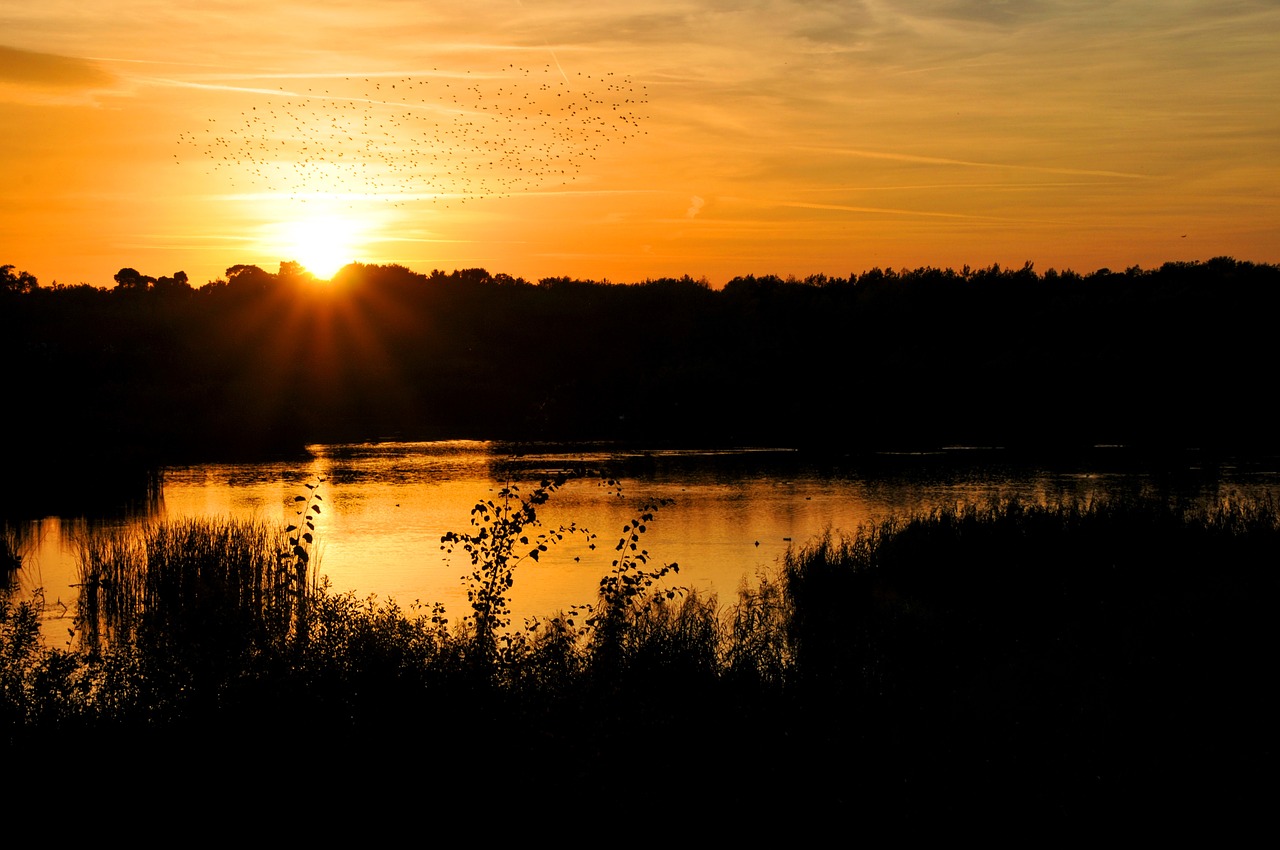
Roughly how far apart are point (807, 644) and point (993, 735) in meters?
5.39

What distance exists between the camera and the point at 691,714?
11.5 metres

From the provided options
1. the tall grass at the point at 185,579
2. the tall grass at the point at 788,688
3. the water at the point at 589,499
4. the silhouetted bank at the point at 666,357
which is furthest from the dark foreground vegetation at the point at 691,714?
the silhouetted bank at the point at 666,357

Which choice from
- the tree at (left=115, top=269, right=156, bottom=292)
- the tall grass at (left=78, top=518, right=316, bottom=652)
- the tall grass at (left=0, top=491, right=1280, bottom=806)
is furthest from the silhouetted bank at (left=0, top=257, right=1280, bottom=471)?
the tall grass at (left=0, top=491, right=1280, bottom=806)

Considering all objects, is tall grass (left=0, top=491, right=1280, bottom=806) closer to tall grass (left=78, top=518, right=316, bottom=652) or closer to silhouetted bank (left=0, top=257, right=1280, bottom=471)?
tall grass (left=78, top=518, right=316, bottom=652)

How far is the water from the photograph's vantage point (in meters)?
25.2

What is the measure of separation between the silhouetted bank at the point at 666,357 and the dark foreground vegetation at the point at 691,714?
4698 centimetres

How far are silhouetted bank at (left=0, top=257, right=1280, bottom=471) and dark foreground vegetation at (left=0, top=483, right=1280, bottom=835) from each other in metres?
47.0

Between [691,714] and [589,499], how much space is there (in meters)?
29.0

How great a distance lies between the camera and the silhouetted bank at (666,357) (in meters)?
73.6

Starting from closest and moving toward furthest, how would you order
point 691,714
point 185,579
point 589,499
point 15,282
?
point 691,714 → point 185,579 → point 589,499 → point 15,282

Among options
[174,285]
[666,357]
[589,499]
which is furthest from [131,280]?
[589,499]

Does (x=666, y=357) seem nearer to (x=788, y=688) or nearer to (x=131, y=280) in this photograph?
(x=131, y=280)

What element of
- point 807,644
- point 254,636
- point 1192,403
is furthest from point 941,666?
point 1192,403

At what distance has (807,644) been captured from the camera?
53.0 feet
